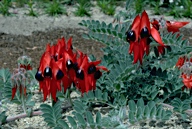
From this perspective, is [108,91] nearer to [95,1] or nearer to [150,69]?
[150,69]

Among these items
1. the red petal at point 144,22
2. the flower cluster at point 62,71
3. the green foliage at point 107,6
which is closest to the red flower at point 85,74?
the flower cluster at point 62,71

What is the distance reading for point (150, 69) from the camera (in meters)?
3.18

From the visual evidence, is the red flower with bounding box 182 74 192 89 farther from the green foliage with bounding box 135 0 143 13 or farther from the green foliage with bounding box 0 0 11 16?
the green foliage with bounding box 0 0 11 16

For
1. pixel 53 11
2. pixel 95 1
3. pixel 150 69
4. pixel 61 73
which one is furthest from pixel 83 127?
pixel 95 1

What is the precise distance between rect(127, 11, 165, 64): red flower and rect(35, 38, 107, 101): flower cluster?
23cm

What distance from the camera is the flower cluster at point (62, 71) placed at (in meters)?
2.65

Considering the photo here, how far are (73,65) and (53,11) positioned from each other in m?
3.20

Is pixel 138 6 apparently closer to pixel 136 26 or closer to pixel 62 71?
pixel 136 26

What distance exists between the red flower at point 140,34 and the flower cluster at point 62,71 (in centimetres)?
23

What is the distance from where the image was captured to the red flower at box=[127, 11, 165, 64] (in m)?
2.73

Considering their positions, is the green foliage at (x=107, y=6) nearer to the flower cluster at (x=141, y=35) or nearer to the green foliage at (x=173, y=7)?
the green foliage at (x=173, y=7)

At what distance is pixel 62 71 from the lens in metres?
2.67

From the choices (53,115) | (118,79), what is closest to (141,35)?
(118,79)

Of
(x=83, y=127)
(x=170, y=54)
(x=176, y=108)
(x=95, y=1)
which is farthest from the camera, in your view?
(x=95, y=1)
